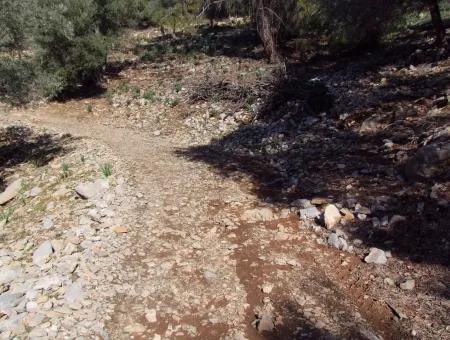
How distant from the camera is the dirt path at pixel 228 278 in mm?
4914

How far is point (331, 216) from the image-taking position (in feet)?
22.0

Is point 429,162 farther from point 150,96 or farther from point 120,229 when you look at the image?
point 150,96

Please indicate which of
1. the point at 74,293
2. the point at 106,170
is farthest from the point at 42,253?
the point at 106,170

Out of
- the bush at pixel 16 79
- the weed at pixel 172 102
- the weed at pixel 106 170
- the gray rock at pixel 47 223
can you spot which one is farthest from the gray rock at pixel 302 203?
the weed at pixel 172 102

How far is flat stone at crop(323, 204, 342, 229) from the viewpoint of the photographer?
261 inches

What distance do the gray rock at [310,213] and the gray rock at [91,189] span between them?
3.63 metres

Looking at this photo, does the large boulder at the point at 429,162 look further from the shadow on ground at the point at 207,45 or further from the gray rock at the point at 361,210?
the shadow on ground at the point at 207,45

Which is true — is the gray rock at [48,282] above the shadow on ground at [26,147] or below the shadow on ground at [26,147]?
above

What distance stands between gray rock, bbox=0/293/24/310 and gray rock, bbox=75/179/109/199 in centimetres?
286

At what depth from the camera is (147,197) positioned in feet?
26.5

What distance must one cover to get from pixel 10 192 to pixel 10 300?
4.89m

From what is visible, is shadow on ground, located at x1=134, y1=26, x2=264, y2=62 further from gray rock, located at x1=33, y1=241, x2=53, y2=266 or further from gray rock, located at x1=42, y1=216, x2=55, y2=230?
gray rock, located at x1=33, y1=241, x2=53, y2=266

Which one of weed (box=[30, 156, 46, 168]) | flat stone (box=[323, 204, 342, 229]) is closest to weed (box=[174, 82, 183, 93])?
weed (box=[30, 156, 46, 168])

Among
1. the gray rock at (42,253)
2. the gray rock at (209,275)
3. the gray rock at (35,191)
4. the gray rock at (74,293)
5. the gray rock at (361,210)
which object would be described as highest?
the gray rock at (74,293)
